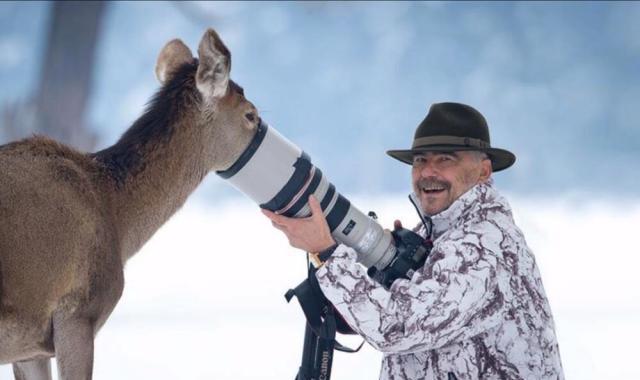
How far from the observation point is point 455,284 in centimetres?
268

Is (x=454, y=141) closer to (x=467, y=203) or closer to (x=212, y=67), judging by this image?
(x=467, y=203)

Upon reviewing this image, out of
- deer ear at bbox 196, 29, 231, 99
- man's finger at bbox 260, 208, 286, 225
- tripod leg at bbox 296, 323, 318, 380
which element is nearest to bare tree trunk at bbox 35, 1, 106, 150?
deer ear at bbox 196, 29, 231, 99

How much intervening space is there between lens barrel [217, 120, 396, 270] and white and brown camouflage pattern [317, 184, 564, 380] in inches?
10.9

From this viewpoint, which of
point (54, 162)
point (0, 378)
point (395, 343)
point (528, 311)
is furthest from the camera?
point (0, 378)

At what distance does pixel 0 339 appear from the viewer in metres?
2.77

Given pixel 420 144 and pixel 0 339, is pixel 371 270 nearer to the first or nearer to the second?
pixel 420 144

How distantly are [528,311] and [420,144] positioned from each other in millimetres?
692

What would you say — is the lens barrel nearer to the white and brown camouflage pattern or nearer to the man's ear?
the white and brown camouflage pattern

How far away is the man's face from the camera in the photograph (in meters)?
3.09

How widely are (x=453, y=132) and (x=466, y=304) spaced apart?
2.19ft

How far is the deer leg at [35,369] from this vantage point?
323 centimetres

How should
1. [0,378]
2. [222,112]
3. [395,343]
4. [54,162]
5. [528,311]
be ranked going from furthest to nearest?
[0,378]
[222,112]
[54,162]
[528,311]
[395,343]

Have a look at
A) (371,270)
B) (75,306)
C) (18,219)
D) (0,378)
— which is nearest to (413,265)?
(371,270)

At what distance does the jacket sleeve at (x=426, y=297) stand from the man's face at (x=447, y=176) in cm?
32
